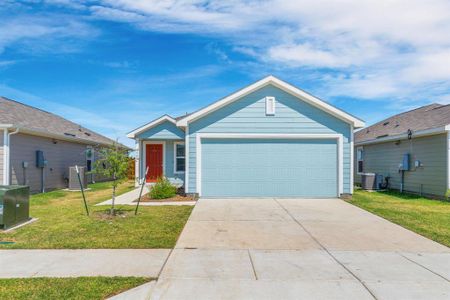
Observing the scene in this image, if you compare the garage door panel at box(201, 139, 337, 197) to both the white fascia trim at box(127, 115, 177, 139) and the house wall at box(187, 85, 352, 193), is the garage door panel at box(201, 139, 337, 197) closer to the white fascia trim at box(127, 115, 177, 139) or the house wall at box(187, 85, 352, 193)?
the house wall at box(187, 85, 352, 193)

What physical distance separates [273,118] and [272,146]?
3.52ft

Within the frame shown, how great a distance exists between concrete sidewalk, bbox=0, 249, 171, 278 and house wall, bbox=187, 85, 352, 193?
7272 mm

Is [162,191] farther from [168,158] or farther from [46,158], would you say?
[46,158]

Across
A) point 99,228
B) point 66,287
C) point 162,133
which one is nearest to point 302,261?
point 66,287

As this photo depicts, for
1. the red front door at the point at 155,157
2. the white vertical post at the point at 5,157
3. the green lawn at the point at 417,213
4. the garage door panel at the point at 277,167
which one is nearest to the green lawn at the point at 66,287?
the green lawn at the point at 417,213

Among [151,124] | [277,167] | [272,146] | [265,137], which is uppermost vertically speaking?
[151,124]

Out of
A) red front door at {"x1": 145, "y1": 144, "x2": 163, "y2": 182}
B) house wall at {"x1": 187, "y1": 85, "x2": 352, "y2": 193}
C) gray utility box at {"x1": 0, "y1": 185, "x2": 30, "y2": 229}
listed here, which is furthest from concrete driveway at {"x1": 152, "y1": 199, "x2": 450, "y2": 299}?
red front door at {"x1": 145, "y1": 144, "x2": 163, "y2": 182}

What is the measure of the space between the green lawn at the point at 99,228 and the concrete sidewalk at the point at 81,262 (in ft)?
1.10

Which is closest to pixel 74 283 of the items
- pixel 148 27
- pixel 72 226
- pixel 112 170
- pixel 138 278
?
pixel 138 278

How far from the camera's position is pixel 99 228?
7.17 metres

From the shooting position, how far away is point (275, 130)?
→ 12.2 metres

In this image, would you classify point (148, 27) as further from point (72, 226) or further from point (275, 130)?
point (72, 226)

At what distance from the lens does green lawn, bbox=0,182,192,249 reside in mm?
5945

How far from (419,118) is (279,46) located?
8.55 m
